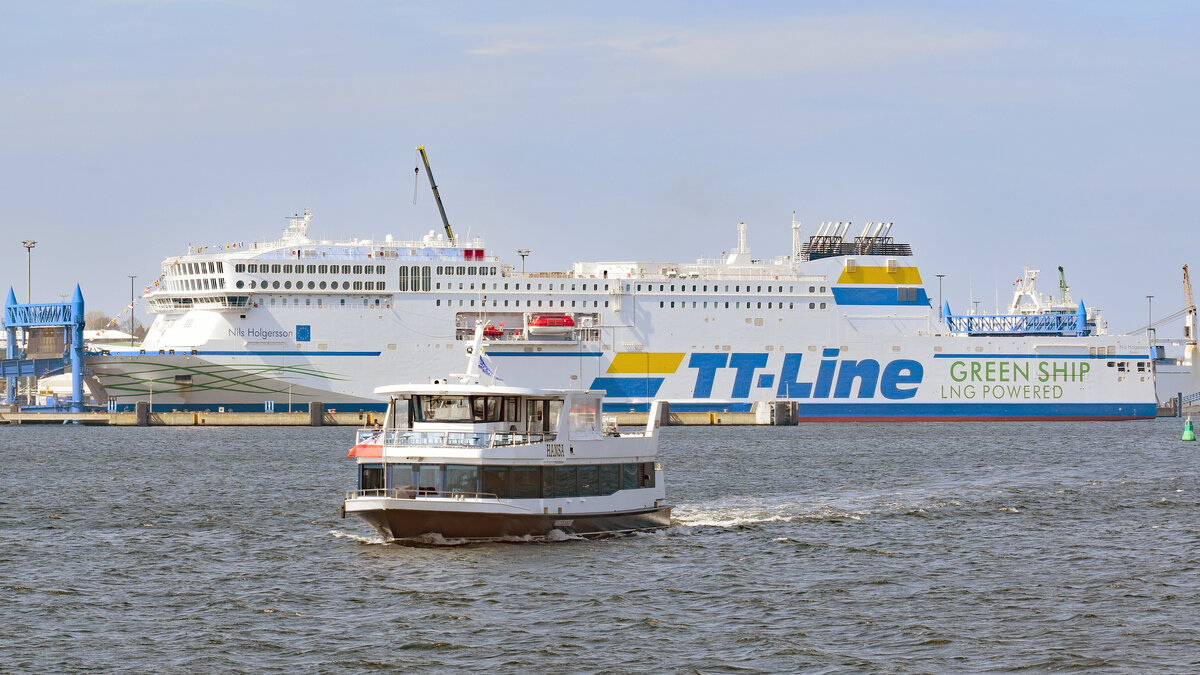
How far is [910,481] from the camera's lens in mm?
44688

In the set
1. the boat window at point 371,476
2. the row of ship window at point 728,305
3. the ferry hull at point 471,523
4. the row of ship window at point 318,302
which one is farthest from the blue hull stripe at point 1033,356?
the boat window at point 371,476

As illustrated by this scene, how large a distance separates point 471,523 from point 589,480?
261cm

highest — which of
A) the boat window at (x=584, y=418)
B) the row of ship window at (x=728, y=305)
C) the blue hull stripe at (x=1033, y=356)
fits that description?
the row of ship window at (x=728, y=305)

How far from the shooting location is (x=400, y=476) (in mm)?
26531

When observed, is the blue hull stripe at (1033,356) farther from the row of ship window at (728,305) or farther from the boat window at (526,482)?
the boat window at (526,482)

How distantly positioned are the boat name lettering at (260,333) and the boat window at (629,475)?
4901cm

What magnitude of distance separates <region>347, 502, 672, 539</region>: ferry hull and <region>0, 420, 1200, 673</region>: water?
1.08ft

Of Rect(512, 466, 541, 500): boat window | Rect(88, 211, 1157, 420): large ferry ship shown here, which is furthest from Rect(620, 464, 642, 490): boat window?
Rect(88, 211, 1157, 420): large ferry ship

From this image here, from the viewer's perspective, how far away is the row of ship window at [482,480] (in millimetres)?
26469

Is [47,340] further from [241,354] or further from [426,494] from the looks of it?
[426,494]

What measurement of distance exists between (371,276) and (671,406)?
56.0ft

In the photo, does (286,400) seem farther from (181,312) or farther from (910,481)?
(910,481)

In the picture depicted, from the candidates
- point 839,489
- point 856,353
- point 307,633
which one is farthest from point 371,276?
point 307,633

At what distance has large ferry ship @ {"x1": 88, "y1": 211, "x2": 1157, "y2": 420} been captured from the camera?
248ft
